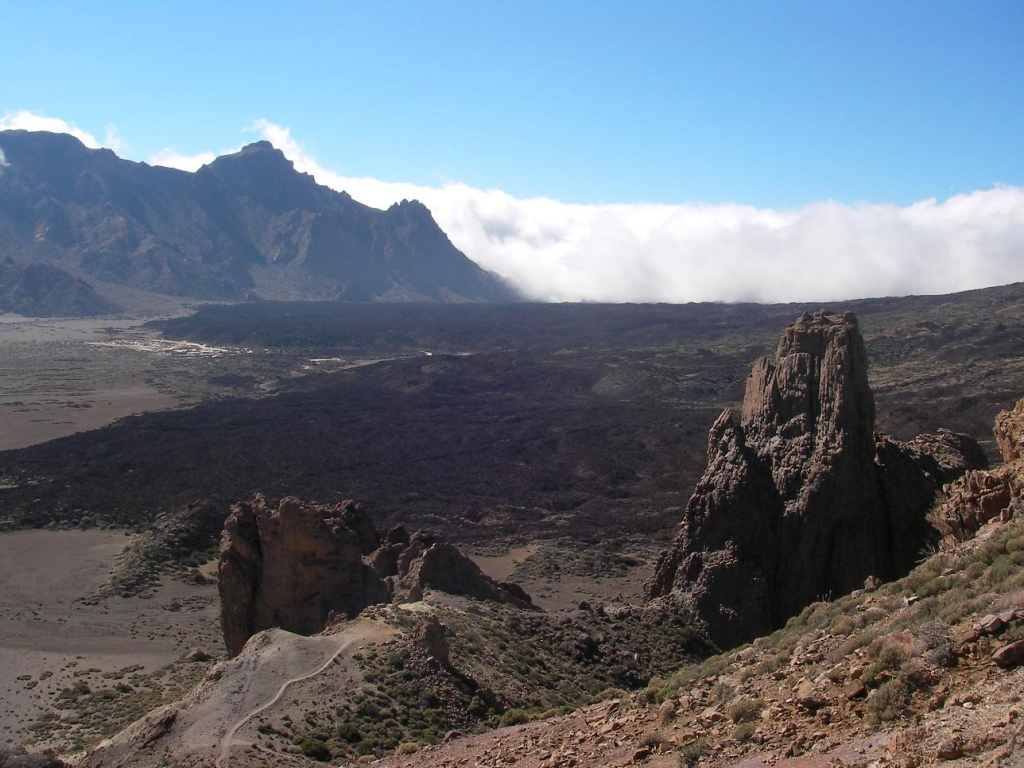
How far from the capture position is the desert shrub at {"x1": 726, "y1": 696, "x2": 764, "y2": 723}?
9.60 m

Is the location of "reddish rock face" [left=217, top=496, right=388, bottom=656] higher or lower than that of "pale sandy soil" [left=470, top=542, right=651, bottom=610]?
higher

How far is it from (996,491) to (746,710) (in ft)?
26.4

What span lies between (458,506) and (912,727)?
157 ft

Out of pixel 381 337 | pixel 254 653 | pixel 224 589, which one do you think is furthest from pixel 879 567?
pixel 381 337

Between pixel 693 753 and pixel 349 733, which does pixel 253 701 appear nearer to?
pixel 349 733

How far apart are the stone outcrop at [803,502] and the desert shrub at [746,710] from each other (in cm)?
1128

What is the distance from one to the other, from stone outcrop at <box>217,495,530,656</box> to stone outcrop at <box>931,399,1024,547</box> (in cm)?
1200

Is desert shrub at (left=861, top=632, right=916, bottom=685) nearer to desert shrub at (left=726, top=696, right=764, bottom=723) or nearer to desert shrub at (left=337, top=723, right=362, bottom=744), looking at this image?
desert shrub at (left=726, top=696, right=764, bottom=723)

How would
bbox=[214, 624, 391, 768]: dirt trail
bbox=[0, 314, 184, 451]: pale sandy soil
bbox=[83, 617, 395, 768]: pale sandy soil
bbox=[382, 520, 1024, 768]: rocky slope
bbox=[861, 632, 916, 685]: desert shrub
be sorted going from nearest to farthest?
bbox=[382, 520, 1024, 768]: rocky slope
bbox=[861, 632, 916, 685]: desert shrub
bbox=[214, 624, 391, 768]: dirt trail
bbox=[83, 617, 395, 768]: pale sandy soil
bbox=[0, 314, 184, 451]: pale sandy soil

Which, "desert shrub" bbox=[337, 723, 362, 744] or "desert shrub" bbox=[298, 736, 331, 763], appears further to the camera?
"desert shrub" bbox=[337, 723, 362, 744]

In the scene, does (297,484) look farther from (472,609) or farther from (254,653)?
(254,653)

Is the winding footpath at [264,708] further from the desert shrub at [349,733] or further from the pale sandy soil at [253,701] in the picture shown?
the desert shrub at [349,733]

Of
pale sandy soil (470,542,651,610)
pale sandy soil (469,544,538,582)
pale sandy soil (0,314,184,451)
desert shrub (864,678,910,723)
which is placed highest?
desert shrub (864,678,910,723)

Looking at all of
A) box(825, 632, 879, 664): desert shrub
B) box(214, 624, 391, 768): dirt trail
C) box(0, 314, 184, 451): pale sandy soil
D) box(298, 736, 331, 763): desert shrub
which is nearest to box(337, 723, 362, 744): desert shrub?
box(298, 736, 331, 763): desert shrub
